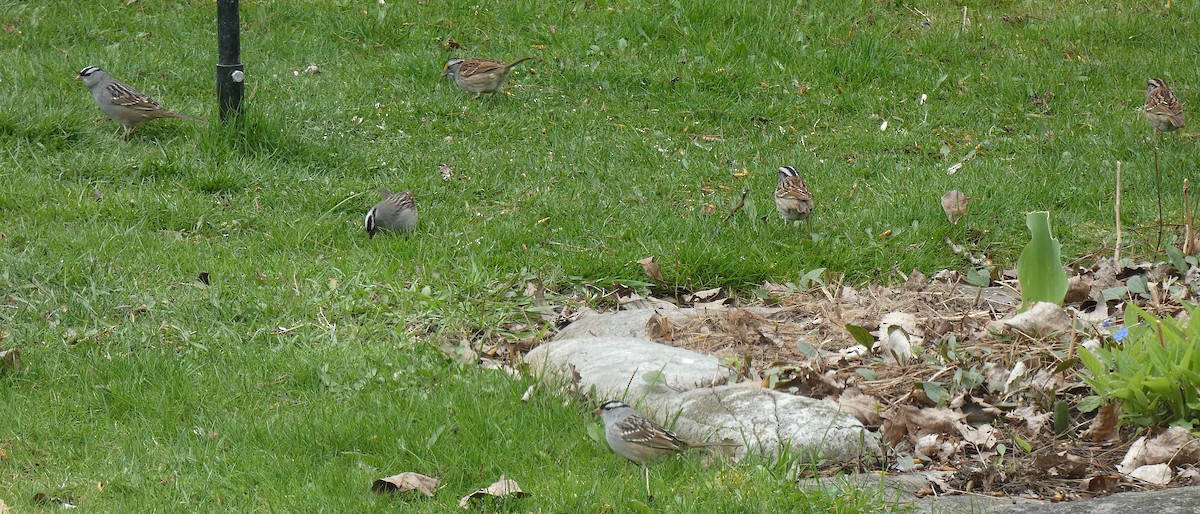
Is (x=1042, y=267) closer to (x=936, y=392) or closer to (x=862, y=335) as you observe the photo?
(x=862, y=335)

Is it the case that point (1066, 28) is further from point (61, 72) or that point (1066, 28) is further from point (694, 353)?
point (61, 72)

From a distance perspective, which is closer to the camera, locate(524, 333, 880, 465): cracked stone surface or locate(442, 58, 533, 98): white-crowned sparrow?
locate(524, 333, 880, 465): cracked stone surface

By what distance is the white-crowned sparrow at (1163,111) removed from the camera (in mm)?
9195

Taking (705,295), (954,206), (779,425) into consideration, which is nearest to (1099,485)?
(779,425)

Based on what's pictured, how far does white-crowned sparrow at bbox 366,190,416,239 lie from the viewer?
7.28 meters

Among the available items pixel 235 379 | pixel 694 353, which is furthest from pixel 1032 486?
pixel 235 379

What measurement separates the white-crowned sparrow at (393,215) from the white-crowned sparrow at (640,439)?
321cm

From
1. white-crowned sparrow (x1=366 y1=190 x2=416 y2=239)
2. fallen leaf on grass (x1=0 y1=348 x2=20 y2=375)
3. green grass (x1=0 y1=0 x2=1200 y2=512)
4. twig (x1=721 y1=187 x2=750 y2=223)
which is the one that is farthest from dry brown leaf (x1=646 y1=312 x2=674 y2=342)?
fallen leaf on grass (x1=0 y1=348 x2=20 y2=375)

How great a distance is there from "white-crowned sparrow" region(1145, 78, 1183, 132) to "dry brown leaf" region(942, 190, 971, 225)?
2671mm

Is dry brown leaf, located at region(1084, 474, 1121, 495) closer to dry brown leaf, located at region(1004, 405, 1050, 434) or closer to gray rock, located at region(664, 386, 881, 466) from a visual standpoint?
dry brown leaf, located at region(1004, 405, 1050, 434)

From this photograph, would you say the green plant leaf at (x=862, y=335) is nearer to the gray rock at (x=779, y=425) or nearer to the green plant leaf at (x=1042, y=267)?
the gray rock at (x=779, y=425)

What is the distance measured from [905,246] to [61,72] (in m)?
6.97

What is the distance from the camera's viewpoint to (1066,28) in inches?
471

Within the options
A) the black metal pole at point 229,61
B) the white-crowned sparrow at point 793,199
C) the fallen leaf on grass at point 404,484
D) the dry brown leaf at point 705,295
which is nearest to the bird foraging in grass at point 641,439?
the fallen leaf on grass at point 404,484
